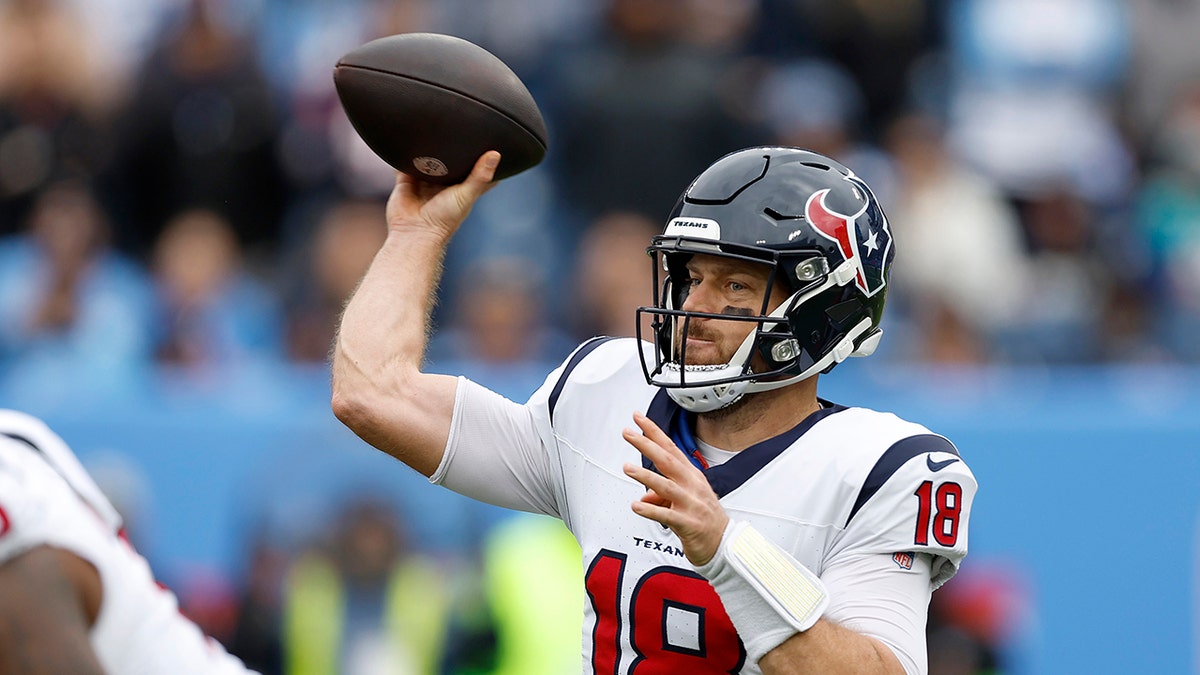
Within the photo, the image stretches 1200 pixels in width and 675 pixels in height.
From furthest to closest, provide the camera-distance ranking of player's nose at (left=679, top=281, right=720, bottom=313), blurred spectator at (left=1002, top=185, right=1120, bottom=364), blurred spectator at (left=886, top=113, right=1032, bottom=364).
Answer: blurred spectator at (left=886, top=113, right=1032, bottom=364) → blurred spectator at (left=1002, top=185, right=1120, bottom=364) → player's nose at (left=679, top=281, right=720, bottom=313)

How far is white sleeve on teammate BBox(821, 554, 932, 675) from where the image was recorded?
2.99m

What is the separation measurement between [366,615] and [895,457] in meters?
3.51

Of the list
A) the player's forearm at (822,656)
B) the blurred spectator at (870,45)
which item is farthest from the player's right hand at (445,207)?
the blurred spectator at (870,45)

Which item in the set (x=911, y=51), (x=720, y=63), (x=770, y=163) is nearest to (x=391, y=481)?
(x=720, y=63)

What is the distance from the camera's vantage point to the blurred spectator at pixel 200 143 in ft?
25.7

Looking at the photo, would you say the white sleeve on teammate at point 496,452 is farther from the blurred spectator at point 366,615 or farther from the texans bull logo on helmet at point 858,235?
the blurred spectator at point 366,615

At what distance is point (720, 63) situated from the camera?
8.01 m

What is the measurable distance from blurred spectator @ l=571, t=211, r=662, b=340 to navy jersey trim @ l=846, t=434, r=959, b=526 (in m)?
3.52

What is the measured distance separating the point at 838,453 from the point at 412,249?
105 centimetres

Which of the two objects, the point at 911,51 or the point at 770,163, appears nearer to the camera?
the point at 770,163

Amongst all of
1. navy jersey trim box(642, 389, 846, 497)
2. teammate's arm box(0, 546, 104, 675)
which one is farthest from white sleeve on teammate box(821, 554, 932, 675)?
teammate's arm box(0, 546, 104, 675)

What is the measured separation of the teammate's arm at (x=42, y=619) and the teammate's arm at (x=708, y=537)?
0.99 meters

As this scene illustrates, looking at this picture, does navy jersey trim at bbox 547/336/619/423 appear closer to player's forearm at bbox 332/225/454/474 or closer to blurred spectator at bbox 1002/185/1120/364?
player's forearm at bbox 332/225/454/474

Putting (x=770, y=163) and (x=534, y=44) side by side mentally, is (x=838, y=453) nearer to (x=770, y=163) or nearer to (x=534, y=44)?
(x=770, y=163)
